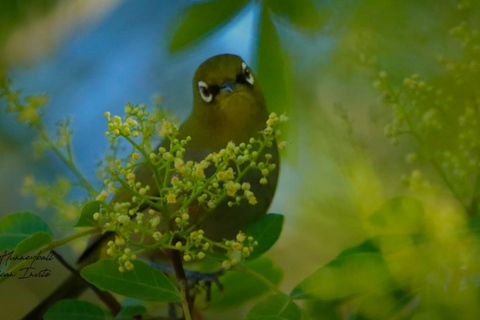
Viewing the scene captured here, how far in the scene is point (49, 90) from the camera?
0.58 m

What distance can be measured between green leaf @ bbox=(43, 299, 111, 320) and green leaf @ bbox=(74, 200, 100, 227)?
0.35ft

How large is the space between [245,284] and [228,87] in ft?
0.58

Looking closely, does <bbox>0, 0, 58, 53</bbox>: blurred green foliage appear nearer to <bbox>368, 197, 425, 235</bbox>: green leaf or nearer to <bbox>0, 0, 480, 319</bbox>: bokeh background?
<bbox>0, 0, 480, 319</bbox>: bokeh background

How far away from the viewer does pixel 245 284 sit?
538 millimetres

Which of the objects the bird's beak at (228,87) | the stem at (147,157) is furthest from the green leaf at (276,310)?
the bird's beak at (228,87)

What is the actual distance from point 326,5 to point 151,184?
0.59ft

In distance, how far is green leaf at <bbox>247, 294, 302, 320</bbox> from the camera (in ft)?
1.33

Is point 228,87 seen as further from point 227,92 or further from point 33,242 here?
point 33,242

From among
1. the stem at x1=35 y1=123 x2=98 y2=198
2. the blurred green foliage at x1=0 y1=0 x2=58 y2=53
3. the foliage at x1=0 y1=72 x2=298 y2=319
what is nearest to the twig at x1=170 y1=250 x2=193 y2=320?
the foliage at x1=0 y1=72 x2=298 y2=319

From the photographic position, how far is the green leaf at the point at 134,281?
412mm

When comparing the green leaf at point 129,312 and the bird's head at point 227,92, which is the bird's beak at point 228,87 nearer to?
the bird's head at point 227,92

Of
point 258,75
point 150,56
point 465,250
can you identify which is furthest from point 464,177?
point 150,56

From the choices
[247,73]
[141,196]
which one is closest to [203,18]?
[247,73]

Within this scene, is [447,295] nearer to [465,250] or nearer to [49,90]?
[465,250]
